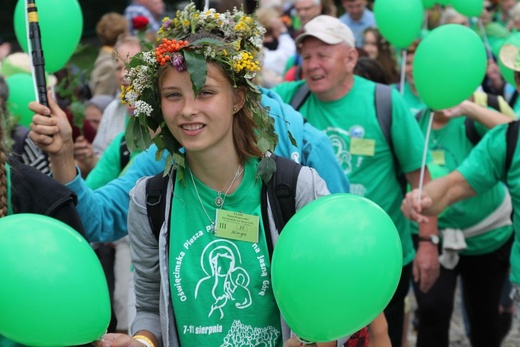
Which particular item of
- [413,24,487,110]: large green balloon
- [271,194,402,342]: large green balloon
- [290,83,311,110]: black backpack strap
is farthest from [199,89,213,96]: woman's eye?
[290,83,311,110]: black backpack strap

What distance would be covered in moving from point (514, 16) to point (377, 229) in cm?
693

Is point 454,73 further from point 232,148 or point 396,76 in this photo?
point 396,76

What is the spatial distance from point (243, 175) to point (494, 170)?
1.98 metres

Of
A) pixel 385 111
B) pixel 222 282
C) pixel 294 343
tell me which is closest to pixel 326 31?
pixel 385 111

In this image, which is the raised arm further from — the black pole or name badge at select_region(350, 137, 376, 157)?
the black pole

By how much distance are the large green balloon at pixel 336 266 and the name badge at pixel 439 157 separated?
3.52 metres

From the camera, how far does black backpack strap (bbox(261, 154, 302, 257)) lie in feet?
10.8

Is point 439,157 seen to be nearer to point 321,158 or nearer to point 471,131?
point 471,131

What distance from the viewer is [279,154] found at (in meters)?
4.02

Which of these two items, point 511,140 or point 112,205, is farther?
point 511,140

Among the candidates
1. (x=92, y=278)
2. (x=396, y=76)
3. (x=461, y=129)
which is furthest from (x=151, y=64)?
(x=396, y=76)

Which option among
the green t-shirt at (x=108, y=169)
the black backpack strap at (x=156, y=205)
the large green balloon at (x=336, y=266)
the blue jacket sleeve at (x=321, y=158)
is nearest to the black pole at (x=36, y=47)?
the black backpack strap at (x=156, y=205)

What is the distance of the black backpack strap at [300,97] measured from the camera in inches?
237

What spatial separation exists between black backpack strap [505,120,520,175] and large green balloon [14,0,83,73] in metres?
2.33
